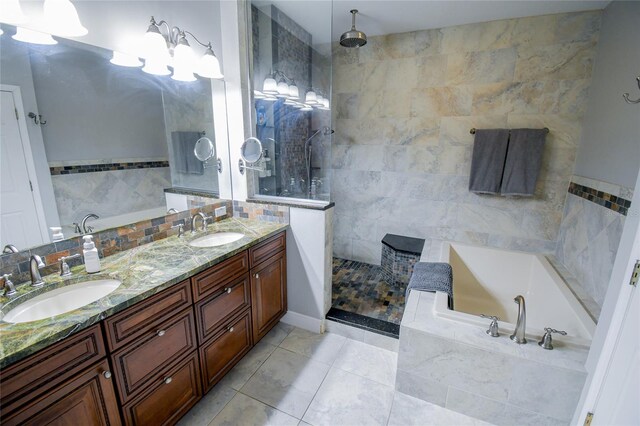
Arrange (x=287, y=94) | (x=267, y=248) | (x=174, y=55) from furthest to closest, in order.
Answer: (x=287, y=94)
(x=267, y=248)
(x=174, y=55)

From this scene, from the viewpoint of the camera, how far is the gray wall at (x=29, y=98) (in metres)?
1.19

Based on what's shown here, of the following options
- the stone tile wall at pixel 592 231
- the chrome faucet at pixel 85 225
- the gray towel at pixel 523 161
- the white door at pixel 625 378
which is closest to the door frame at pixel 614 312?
the white door at pixel 625 378

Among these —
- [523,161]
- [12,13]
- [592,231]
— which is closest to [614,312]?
[592,231]

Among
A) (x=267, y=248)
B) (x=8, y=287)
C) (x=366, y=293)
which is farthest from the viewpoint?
(x=366, y=293)

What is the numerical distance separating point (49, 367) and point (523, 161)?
325 centimetres

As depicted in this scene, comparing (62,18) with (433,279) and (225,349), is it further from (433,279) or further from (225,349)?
(433,279)

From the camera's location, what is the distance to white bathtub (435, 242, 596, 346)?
7.01 ft

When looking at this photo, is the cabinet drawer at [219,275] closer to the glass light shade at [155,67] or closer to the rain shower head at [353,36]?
the glass light shade at [155,67]

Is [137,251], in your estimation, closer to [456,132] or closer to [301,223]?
[301,223]

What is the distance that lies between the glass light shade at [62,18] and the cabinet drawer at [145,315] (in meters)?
1.31

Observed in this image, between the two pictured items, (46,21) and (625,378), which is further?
(46,21)

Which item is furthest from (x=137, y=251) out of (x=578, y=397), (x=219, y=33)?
(x=578, y=397)

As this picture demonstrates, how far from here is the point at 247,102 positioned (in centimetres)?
220

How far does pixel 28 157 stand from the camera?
128cm
